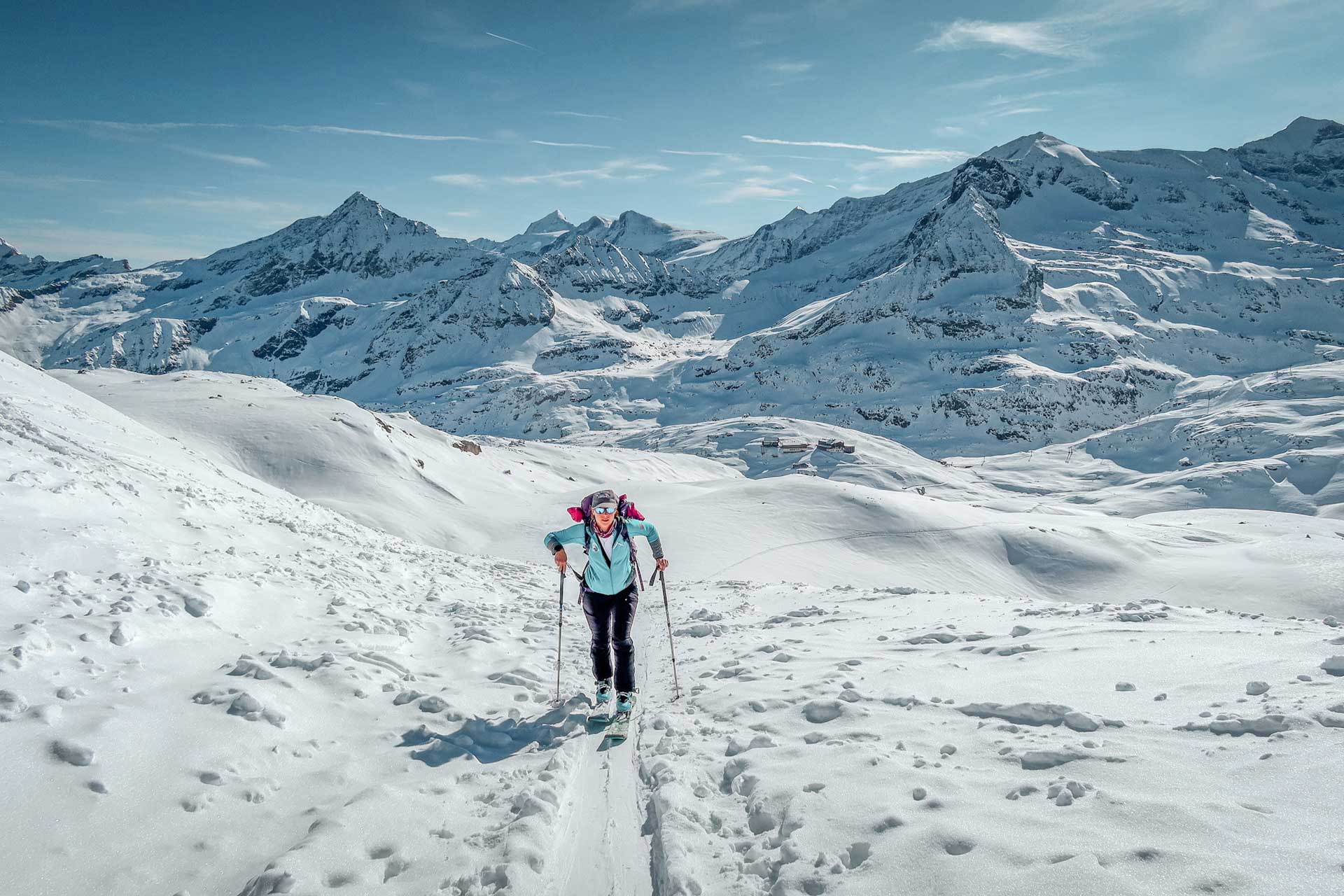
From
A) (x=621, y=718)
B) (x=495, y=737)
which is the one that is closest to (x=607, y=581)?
(x=621, y=718)

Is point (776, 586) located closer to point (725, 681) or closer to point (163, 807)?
point (725, 681)

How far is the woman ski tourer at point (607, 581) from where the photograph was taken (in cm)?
833

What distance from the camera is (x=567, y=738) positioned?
7238 mm

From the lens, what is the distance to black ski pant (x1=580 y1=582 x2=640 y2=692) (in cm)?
838

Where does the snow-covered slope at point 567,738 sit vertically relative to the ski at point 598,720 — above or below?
above

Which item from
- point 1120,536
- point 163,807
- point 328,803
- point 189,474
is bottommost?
point 1120,536

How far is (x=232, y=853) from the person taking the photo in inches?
178

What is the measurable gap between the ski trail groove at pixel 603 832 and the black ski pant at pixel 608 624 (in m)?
1.33

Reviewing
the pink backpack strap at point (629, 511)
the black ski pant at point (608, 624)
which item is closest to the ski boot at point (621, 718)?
the black ski pant at point (608, 624)

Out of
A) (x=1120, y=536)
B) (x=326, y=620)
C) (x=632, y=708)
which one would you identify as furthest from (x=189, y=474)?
(x=1120, y=536)

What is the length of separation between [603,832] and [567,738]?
1.87 m

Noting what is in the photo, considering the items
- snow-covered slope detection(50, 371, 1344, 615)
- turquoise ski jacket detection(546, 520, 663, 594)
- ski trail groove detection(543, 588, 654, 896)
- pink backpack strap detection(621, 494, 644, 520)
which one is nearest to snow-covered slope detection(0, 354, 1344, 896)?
ski trail groove detection(543, 588, 654, 896)

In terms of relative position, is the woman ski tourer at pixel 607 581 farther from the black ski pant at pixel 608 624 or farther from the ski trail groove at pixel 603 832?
the ski trail groove at pixel 603 832

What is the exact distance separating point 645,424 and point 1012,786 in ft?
568
